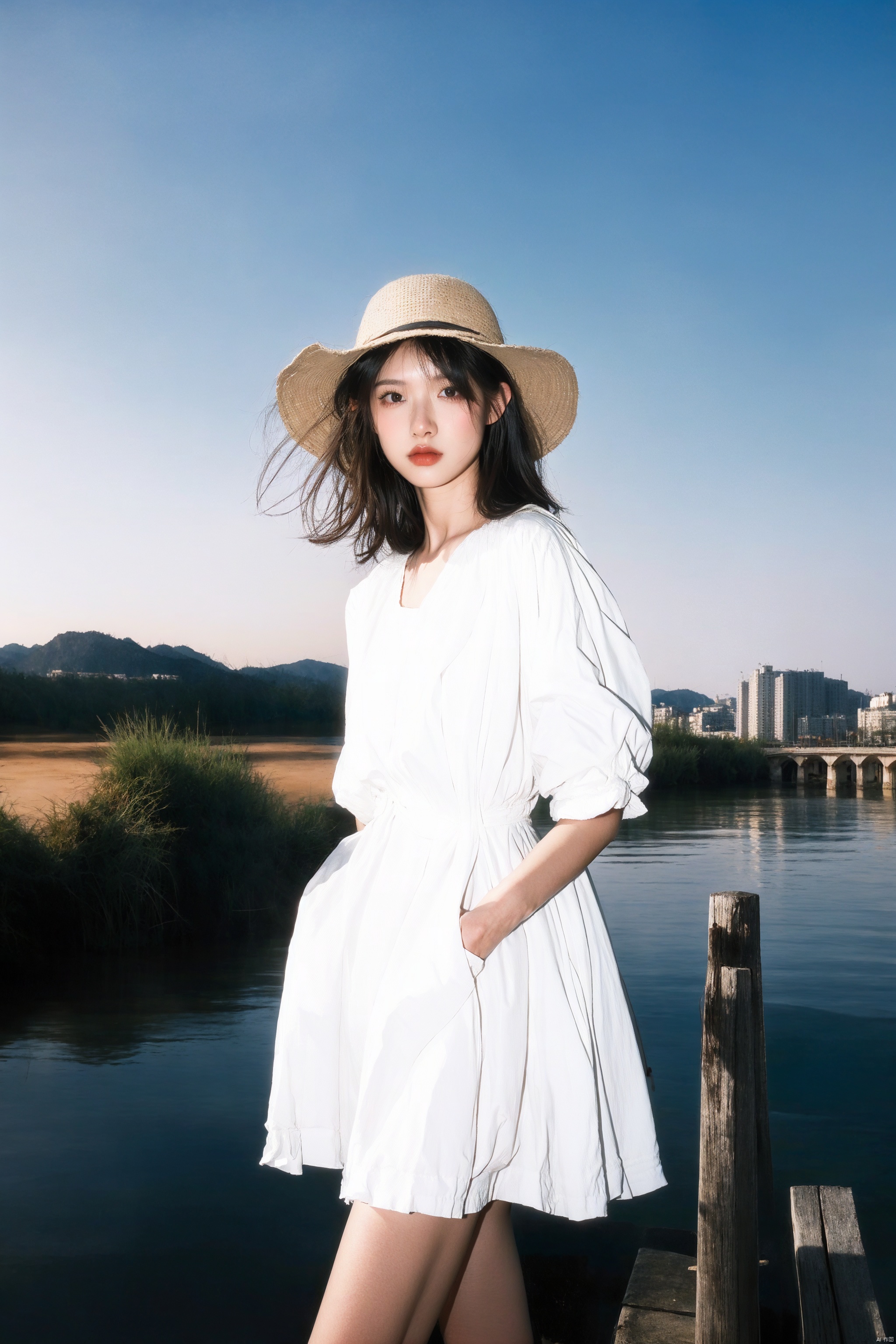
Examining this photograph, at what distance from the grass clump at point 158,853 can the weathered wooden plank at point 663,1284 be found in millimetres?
6099

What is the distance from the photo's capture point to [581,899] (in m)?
1.18

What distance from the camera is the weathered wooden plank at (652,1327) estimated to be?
192 centimetres

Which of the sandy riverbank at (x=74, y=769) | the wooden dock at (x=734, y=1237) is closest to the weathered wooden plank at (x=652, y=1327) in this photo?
the wooden dock at (x=734, y=1237)

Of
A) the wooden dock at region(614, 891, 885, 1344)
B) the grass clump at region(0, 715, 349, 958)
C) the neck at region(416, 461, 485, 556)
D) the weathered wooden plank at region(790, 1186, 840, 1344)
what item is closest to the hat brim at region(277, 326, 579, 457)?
the neck at region(416, 461, 485, 556)

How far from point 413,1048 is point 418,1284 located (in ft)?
0.76

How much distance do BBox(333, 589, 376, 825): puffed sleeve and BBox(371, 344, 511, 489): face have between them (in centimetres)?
25

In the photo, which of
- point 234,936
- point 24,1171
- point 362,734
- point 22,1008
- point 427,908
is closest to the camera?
point 427,908

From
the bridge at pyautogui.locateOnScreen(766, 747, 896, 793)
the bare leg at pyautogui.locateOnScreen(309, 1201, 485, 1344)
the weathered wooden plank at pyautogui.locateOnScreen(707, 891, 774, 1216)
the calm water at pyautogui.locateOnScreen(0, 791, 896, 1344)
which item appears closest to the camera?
the bare leg at pyautogui.locateOnScreen(309, 1201, 485, 1344)

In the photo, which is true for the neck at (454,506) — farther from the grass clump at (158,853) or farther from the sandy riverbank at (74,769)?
the grass clump at (158,853)

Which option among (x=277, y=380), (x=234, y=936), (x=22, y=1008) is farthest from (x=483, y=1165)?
(x=234, y=936)

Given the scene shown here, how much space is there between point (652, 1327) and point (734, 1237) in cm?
52

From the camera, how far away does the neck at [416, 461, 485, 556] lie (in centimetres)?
136

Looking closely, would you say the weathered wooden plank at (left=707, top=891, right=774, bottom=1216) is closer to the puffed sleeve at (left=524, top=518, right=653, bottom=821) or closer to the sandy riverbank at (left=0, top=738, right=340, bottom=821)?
the puffed sleeve at (left=524, top=518, right=653, bottom=821)

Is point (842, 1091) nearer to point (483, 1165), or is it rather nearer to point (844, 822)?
point (483, 1165)
